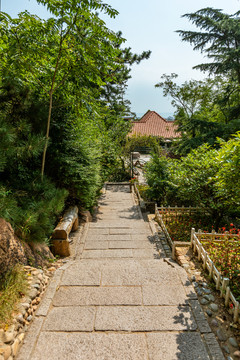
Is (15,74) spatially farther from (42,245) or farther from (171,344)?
(171,344)

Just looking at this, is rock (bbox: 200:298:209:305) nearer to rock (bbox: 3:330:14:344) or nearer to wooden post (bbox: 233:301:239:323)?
wooden post (bbox: 233:301:239:323)

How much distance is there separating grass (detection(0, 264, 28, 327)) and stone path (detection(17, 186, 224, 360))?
296 mm

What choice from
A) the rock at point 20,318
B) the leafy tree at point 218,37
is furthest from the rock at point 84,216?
the leafy tree at point 218,37

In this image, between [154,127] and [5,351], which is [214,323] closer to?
[5,351]

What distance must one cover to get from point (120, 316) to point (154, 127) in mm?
25470

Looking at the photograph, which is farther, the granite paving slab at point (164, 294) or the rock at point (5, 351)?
the granite paving slab at point (164, 294)

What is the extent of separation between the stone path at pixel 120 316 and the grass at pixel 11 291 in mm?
296

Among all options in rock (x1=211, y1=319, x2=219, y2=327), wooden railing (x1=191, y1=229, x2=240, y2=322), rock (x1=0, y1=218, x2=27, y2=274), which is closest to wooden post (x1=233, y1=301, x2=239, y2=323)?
wooden railing (x1=191, y1=229, x2=240, y2=322)

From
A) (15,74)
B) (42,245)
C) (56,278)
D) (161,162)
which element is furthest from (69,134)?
(161,162)

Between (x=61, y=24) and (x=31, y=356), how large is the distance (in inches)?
171

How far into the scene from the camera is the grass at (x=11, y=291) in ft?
7.57

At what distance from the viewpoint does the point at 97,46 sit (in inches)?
150

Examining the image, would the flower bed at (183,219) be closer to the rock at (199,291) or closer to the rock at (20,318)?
the rock at (199,291)

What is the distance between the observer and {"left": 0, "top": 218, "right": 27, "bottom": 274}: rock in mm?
2707
